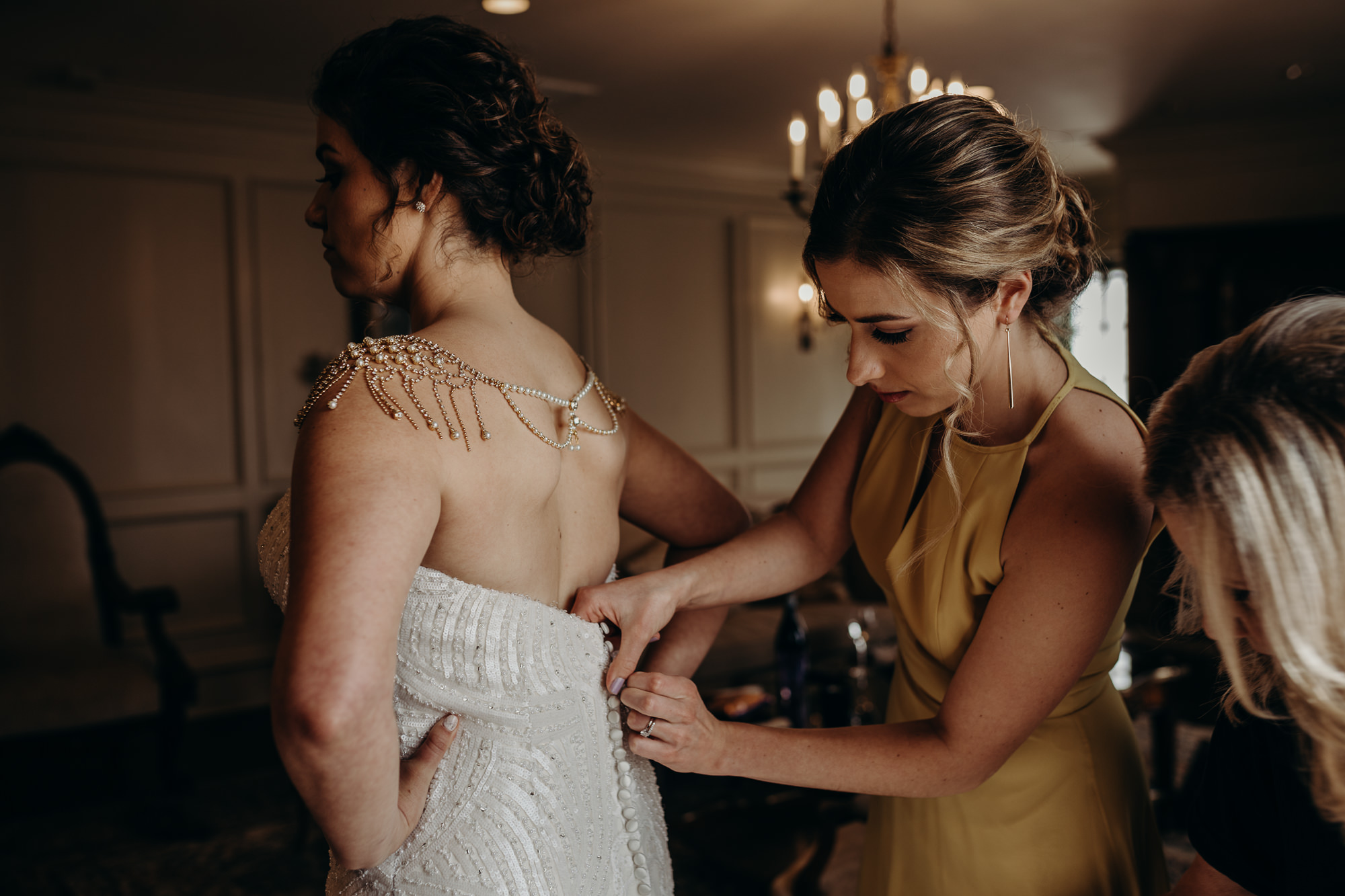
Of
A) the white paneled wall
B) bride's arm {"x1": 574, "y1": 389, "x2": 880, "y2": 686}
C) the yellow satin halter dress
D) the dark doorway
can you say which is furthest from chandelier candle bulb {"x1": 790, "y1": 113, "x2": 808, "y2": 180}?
the dark doorway

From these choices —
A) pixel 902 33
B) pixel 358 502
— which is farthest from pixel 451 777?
pixel 902 33

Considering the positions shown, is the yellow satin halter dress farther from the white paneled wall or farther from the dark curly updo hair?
the white paneled wall

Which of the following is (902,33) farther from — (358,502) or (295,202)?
(358,502)

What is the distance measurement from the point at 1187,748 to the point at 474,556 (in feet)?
12.9

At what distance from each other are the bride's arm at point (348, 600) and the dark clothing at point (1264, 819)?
86 cm

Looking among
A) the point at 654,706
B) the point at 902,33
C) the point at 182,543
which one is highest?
the point at 902,33

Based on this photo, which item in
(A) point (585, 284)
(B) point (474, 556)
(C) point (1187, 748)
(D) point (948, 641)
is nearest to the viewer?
(B) point (474, 556)

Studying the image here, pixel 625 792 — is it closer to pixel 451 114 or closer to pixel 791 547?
pixel 791 547

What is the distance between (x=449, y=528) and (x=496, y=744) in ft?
0.86

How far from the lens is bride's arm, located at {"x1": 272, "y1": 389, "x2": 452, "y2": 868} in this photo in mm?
855

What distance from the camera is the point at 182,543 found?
4855mm

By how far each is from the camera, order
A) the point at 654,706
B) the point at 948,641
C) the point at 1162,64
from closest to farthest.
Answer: the point at 654,706 < the point at 948,641 < the point at 1162,64

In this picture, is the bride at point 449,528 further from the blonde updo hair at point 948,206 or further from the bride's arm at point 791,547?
the blonde updo hair at point 948,206

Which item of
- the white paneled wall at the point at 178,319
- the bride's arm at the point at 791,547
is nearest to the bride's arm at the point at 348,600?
the bride's arm at the point at 791,547
